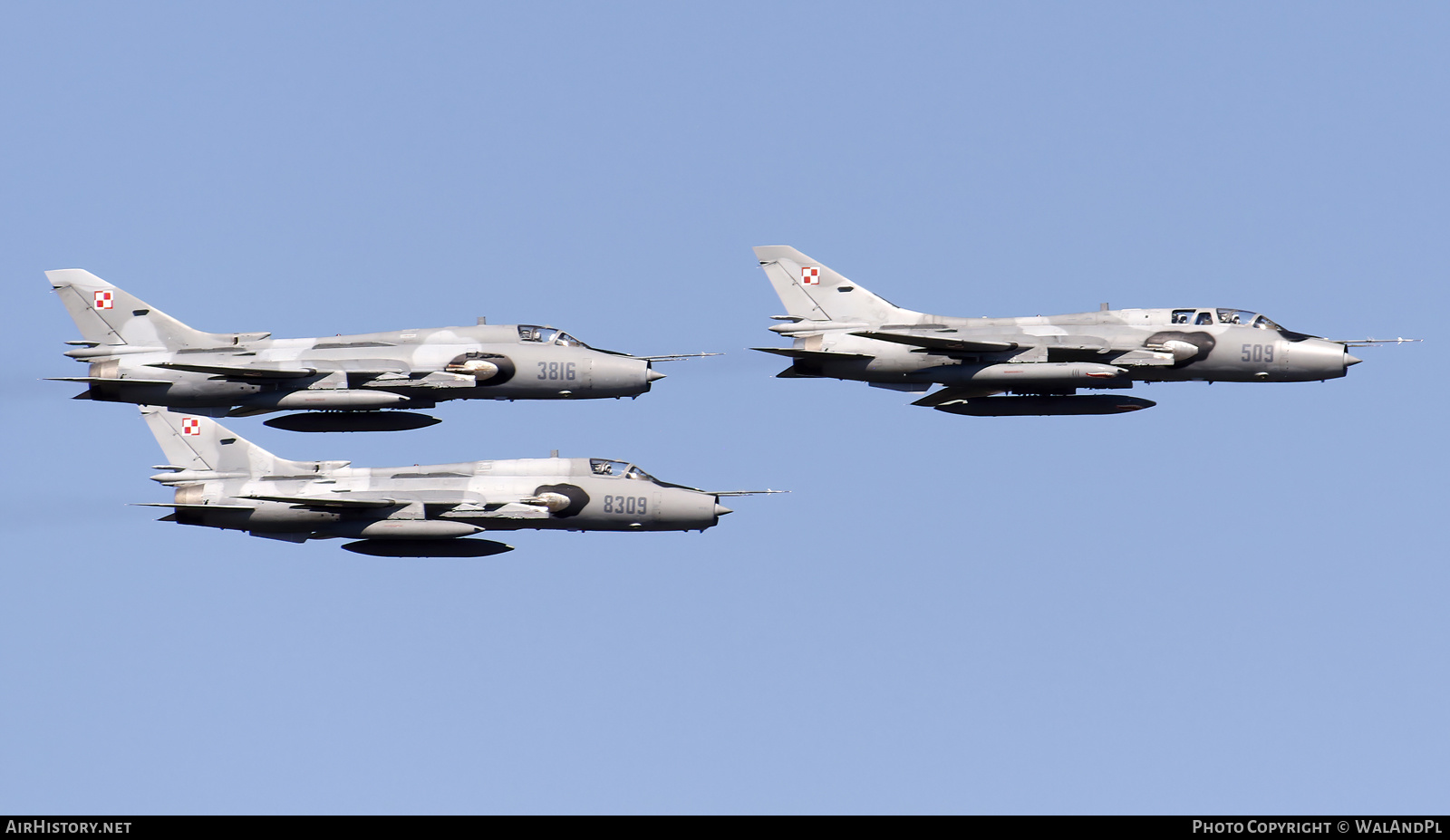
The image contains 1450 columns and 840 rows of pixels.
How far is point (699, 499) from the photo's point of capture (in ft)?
200

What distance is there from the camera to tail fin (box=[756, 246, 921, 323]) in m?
66.1

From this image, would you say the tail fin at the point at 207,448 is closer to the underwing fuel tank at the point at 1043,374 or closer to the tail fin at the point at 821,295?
the tail fin at the point at 821,295

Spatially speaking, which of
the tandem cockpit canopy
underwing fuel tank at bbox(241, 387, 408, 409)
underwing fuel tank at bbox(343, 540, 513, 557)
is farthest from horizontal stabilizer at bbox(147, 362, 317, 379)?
the tandem cockpit canopy

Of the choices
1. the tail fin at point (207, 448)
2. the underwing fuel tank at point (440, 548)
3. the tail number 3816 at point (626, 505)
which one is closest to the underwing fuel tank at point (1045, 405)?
the tail number 3816 at point (626, 505)

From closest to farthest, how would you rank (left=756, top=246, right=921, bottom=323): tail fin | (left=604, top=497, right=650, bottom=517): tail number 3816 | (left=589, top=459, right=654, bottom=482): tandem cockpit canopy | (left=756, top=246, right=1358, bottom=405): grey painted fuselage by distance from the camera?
1. (left=604, top=497, right=650, bottom=517): tail number 3816
2. (left=589, top=459, right=654, bottom=482): tandem cockpit canopy
3. (left=756, top=246, right=1358, bottom=405): grey painted fuselage
4. (left=756, top=246, right=921, bottom=323): tail fin

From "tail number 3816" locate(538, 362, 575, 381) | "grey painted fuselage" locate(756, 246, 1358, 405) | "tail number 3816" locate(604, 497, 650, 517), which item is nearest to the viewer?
"tail number 3816" locate(604, 497, 650, 517)

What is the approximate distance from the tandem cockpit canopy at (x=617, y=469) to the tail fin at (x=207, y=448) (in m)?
7.94

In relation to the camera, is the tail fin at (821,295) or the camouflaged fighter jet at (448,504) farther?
the tail fin at (821,295)

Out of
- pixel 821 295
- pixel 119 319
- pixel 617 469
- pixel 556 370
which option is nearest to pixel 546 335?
pixel 556 370

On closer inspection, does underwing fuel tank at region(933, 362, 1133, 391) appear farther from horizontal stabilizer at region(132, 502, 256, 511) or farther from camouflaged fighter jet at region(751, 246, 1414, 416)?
horizontal stabilizer at region(132, 502, 256, 511)

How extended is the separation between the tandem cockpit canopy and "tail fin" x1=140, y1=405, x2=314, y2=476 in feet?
26.0

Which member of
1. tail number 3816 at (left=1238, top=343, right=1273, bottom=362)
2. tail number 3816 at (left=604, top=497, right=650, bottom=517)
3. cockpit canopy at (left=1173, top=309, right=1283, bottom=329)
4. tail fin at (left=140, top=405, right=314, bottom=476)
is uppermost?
cockpit canopy at (left=1173, top=309, right=1283, bottom=329)

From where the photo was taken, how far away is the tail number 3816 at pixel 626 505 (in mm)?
60625

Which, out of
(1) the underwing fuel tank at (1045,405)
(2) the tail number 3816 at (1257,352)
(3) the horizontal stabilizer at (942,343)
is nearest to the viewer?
(3) the horizontal stabilizer at (942,343)
